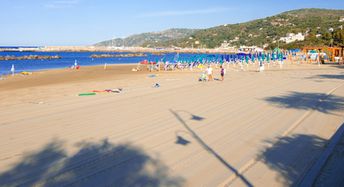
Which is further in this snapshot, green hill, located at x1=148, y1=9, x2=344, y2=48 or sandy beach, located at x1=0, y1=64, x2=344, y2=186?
green hill, located at x1=148, y1=9, x2=344, y2=48

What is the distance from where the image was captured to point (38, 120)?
9.59 metres

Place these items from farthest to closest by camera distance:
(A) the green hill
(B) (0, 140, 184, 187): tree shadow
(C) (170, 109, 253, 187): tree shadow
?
(A) the green hill
(C) (170, 109, 253, 187): tree shadow
(B) (0, 140, 184, 187): tree shadow

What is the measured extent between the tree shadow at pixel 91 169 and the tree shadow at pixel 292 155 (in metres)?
1.61

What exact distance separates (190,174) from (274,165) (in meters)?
1.42

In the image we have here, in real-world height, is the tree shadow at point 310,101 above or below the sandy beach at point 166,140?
above

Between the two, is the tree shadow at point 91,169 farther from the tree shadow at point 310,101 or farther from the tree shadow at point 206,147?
the tree shadow at point 310,101

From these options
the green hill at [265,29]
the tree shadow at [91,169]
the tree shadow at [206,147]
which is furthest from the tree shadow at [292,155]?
the green hill at [265,29]

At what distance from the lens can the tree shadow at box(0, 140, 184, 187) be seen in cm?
510

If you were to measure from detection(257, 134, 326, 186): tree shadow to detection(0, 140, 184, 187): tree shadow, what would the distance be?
1609 mm

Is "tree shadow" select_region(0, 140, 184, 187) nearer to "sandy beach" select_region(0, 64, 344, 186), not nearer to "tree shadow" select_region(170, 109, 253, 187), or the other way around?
"sandy beach" select_region(0, 64, 344, 186)

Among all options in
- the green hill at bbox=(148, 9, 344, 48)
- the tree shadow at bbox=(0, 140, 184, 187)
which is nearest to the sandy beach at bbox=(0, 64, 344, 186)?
the tree shadow at bbox=(0, 140, 184, 187)

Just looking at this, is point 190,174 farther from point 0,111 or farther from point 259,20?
point 259,20

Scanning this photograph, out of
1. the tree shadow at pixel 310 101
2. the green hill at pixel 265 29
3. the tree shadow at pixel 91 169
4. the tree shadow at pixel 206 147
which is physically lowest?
the tree shadow at pixel 91 169

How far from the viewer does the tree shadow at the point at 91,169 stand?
5.10 metres
